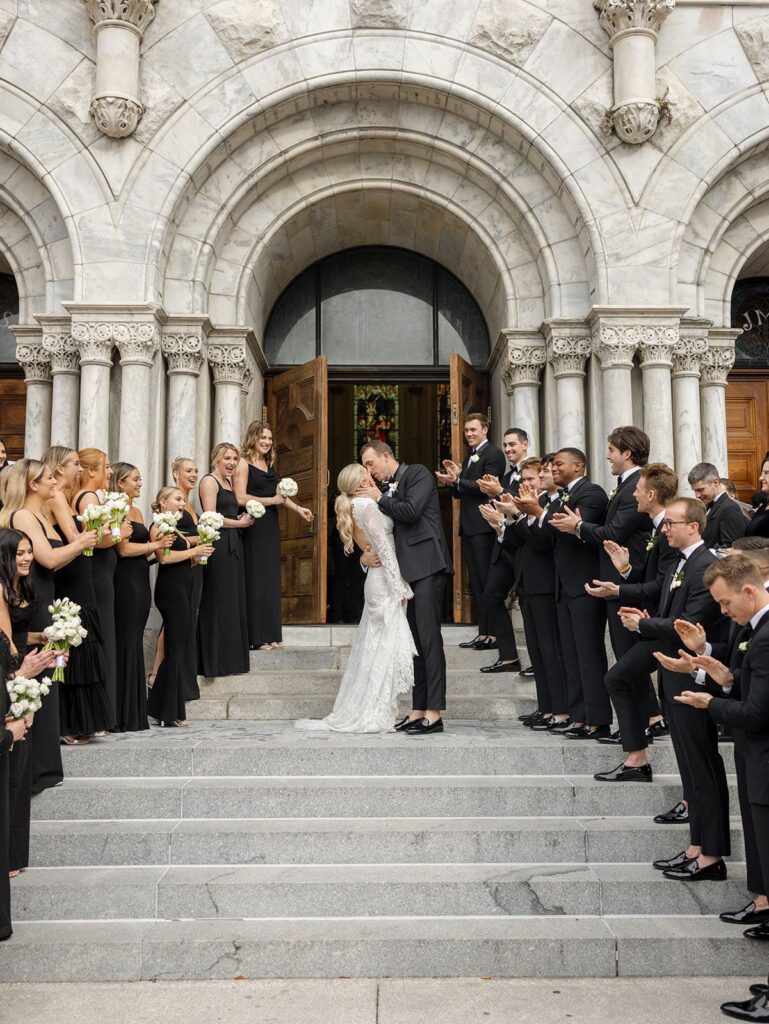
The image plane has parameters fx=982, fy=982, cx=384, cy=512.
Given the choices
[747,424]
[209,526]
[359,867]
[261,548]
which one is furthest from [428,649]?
[747,424]

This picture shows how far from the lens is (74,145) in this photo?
9.99 metres

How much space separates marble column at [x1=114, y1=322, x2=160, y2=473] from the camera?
9711 millimetres

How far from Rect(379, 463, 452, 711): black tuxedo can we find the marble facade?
3.47 m

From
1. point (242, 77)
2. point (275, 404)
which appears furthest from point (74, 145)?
point (275, 404)

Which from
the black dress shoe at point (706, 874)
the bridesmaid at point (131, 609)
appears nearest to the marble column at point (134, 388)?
the bridesmaid at point (131, 609)

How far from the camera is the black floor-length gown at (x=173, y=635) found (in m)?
7.53

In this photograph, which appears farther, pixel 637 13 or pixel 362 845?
pixel 637 13

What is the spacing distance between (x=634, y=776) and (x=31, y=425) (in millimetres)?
7374

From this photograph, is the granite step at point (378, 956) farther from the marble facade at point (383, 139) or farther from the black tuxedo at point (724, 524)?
the marble facade at point (383, 139)

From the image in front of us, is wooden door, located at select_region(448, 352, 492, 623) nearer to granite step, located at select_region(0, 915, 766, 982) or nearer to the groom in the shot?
the groom

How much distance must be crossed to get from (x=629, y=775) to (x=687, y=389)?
18.1ft

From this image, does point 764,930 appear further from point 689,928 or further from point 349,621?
point 349,621

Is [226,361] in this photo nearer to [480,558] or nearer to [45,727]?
[480,558]

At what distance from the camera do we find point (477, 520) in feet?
29.9
